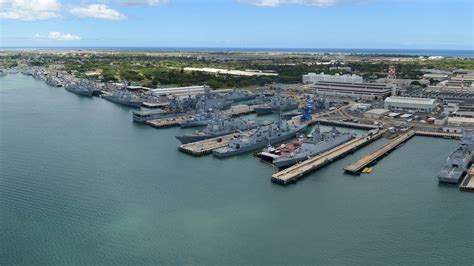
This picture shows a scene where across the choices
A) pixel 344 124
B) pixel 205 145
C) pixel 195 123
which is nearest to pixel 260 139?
pixel 205 145

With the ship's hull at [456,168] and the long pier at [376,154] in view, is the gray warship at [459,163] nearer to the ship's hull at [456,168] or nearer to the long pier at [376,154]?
the ship's hull at [456,168]

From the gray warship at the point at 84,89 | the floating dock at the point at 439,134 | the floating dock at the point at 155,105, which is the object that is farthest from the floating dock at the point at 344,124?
the gray warship at the point at 84,89

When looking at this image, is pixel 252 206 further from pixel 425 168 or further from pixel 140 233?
pixel 425 168

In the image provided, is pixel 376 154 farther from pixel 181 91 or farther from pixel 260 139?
pixel 181 91

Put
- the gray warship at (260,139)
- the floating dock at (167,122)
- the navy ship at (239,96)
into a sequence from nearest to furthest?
the gray warship at (260,139), the floating dock at (167,122), the navy ship at (239,96)

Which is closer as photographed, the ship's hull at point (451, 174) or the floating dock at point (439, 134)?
the ship's hull at point (451, 174)

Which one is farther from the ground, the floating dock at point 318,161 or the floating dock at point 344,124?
the floating dock at point 344,124

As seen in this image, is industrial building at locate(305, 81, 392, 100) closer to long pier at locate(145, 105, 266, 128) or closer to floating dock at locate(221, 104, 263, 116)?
floating dock at locate(221, 104, 263, 116)
